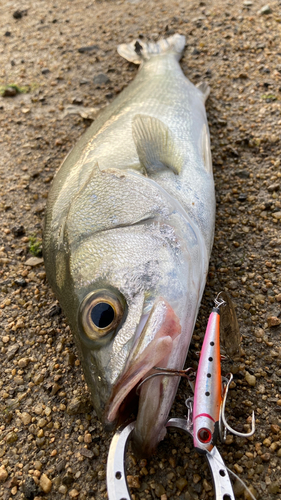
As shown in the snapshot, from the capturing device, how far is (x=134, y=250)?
6.22ft

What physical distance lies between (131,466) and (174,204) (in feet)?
4.74

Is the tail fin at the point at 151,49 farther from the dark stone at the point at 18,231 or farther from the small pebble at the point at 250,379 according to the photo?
the small pebble at the point at 250,379

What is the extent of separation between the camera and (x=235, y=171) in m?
3.26

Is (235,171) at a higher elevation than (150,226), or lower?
lower

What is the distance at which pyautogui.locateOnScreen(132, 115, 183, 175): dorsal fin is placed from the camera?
98.3 inches

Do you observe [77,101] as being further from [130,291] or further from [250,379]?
[250,379]

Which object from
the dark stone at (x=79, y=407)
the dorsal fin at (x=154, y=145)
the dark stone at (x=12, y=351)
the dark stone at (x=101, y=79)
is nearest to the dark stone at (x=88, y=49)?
the dark stone at (x=101, y=79)

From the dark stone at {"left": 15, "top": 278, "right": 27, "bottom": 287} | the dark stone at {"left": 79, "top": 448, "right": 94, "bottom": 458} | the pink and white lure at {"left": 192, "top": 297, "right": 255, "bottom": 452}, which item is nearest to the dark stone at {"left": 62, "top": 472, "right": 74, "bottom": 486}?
the dark stone at {"left": 79, "top": 448, "right": 94, "bottom": 458}

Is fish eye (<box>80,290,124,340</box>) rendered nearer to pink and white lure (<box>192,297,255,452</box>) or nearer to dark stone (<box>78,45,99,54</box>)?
pink and white lure (<box>192,297,255,452</box>)

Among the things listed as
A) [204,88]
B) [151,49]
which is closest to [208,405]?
[204,88]

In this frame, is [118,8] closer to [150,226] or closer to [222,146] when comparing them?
[222,146]

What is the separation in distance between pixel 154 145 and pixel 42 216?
51.7 inches

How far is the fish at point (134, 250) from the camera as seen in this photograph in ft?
5.49

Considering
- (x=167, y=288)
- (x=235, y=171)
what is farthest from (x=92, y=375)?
(x=235, y=171)
